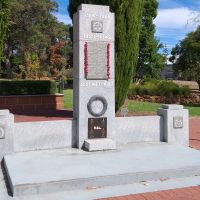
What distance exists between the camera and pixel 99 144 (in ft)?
27.6

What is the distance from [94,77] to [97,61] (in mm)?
424

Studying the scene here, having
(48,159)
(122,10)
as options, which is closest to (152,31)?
(122,10)

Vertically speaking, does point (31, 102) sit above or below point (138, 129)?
above

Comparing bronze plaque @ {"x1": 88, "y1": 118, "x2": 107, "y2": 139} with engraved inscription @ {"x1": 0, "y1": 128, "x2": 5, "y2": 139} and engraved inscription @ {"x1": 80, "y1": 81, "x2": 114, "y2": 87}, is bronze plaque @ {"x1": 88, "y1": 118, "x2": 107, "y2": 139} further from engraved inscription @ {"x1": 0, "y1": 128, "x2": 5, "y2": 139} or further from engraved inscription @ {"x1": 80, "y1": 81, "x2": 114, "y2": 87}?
engraved inscription @ {"x1": 0, "y1": 128, "x2": 5, "y2": 139}

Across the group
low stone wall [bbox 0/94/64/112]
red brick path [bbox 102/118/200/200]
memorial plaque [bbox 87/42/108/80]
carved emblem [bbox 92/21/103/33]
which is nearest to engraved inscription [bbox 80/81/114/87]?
memorial plaque [bbox 87/42/108/80]

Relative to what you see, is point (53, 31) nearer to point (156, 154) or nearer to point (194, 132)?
point (194, 132)

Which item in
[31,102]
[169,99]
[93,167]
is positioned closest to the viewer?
[93,167]

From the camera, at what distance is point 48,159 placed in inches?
294

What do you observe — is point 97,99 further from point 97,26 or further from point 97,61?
point 97,26

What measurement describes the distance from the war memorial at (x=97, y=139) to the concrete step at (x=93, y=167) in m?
0.02

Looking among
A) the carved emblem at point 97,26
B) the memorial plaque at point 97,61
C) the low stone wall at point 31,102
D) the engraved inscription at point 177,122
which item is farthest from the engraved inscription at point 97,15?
the low stone wall at point 31,102

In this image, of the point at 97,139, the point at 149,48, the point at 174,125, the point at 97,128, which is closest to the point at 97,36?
the point at 97,128

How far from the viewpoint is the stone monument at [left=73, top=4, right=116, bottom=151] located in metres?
8.52

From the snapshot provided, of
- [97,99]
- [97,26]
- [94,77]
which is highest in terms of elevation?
[97,26]
